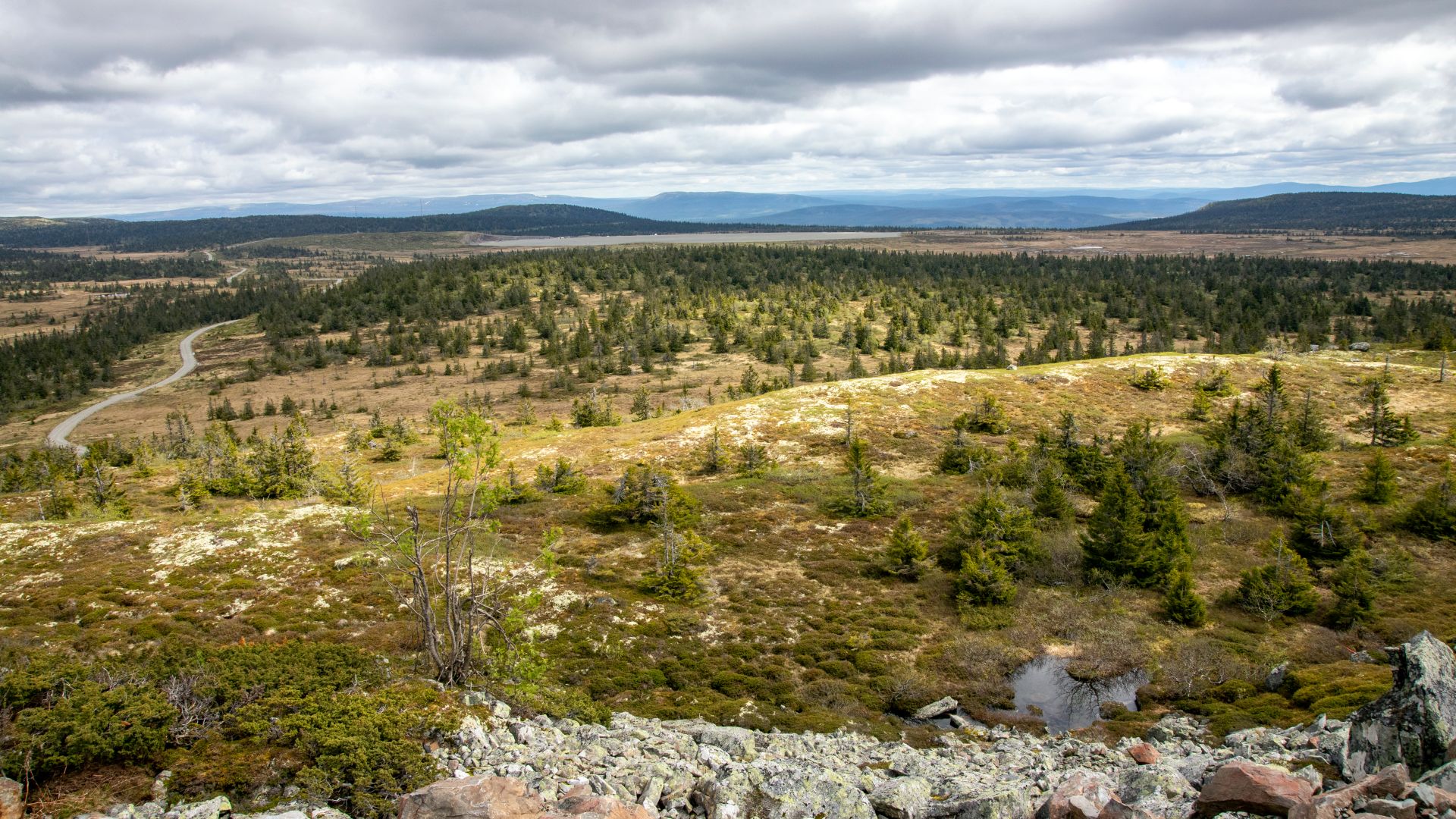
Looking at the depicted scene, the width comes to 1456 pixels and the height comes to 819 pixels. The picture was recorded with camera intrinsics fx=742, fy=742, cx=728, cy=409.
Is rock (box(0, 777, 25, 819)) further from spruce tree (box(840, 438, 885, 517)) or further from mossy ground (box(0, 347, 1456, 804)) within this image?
spruce tree (box(840, 438, 885, 517))

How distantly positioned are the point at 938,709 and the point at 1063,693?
4789mm

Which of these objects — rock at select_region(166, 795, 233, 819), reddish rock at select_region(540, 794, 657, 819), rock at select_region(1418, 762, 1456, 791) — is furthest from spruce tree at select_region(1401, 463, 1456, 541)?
rock at select_region(166, 795, 233, 819)

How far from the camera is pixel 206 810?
40.4 ft

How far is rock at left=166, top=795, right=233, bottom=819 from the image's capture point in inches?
480

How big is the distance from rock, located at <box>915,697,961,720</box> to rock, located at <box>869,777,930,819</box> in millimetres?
8688

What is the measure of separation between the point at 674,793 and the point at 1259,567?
27.7 m

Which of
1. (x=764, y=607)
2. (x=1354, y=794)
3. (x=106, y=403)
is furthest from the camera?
(x=106, y=403)

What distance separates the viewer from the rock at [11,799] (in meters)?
11.6

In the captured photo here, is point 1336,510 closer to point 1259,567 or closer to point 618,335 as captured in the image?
point 1259,567

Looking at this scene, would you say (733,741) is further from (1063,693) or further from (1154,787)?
(1063,693)

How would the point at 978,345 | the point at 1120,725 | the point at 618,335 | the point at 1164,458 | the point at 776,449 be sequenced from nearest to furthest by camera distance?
the point at 1120,725, the point at 1164,458, the point at 776,449, the point at 978,345, the point at 618,335

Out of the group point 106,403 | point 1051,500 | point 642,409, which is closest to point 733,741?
point 1051,500

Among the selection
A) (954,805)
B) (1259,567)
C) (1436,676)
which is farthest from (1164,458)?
(954,805)

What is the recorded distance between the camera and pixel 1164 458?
131ft
